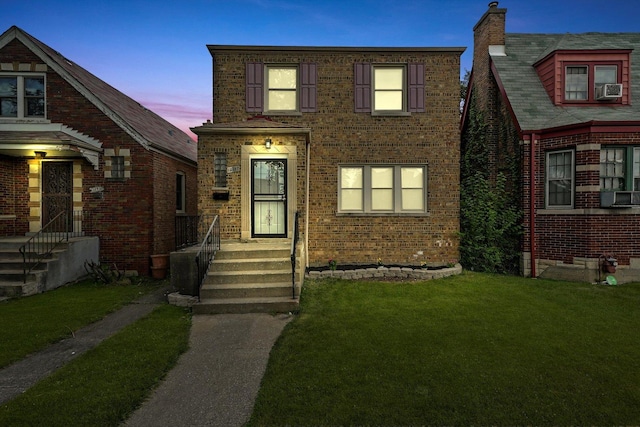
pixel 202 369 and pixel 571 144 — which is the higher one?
pixel 571 144

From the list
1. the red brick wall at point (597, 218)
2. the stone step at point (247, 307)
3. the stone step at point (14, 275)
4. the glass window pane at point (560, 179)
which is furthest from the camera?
the glass window pane at point (560, 179)

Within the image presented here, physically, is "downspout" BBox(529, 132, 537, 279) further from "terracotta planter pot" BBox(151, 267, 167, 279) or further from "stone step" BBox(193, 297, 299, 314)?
"terracotta planter pot" BBox(151, 267, 167, 279)

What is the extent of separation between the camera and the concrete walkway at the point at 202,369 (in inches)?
126

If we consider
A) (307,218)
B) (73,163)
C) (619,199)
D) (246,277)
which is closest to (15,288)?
(73,163)

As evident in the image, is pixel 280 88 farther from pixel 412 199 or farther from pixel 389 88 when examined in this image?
pixel 412 199

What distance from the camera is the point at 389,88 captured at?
10.1 metres

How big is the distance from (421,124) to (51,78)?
11.8 m

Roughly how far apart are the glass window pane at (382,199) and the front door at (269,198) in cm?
291

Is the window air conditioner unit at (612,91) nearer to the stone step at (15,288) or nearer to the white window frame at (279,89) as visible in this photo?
the white window frame at (279,89)

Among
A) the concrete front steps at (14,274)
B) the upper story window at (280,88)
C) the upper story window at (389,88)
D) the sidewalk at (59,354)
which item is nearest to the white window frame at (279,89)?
the upper story window at (280,88)

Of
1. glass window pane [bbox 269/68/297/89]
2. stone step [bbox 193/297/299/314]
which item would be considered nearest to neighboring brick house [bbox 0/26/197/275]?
glass window pane [bbox 269/68/297/89]

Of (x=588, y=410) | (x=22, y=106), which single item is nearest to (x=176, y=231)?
(x=22, y=106)

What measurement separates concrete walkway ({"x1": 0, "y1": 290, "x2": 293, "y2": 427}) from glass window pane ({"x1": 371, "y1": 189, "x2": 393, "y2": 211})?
518 centimetres

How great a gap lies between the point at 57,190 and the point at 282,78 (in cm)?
814
